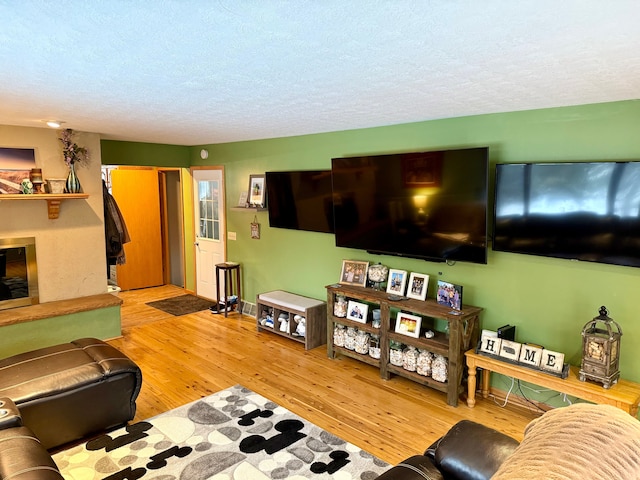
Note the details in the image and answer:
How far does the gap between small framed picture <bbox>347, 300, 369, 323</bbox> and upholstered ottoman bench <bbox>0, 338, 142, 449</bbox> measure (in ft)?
6.50

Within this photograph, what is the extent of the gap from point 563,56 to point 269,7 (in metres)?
1.33

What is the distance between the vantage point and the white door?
6.29m

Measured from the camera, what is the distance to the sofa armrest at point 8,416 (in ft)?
7.50

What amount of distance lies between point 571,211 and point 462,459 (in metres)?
1.99

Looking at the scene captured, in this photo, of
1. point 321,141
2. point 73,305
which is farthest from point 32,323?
point 321,141

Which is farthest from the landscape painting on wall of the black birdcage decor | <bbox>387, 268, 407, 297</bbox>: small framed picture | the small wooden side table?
the black birdcage decor

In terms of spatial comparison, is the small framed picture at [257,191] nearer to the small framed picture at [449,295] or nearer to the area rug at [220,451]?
the small framed picture at [449,295]

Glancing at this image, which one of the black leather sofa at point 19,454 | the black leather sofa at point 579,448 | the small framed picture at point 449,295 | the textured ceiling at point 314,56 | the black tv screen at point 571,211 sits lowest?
the black leather sofa at point 19,454

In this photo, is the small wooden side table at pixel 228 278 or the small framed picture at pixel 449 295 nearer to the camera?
the small framed picture at pixel 449 295

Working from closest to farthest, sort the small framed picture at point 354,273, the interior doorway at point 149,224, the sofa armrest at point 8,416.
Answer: the sofa armrest at point 8,416 < the small framed picture at point 354,273 < the interior doorway at point 149,224

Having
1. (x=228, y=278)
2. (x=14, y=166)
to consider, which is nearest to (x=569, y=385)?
(x=228, y=278)

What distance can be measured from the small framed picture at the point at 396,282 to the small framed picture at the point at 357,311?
306 mm

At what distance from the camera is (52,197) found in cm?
444

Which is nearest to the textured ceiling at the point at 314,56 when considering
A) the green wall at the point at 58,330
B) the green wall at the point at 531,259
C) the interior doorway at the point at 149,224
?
the green wall at the point at 531,259
